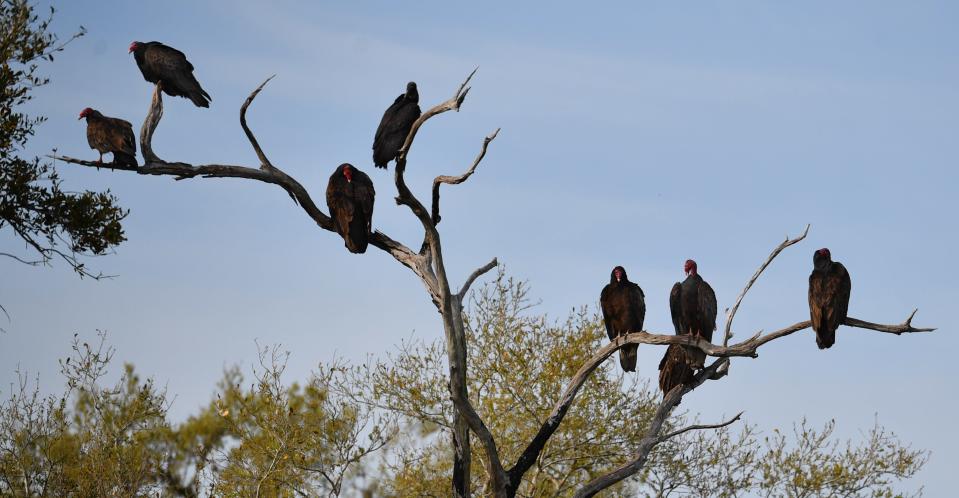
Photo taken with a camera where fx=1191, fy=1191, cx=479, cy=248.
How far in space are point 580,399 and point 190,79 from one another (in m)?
8.74

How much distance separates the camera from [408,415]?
60.2 ft

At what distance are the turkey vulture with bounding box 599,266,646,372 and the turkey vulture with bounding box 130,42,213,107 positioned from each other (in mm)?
4755

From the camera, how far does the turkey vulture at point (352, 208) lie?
37.7 feet

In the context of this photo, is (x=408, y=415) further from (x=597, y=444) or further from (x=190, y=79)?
(x=190, y=79)

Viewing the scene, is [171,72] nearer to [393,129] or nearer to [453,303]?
[393,129]

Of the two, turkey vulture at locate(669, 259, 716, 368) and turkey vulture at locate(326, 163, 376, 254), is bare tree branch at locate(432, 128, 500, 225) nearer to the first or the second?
turkey vulture at locate(326, 163, 376, 254)

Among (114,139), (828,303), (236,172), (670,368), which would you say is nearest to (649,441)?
(670,368)

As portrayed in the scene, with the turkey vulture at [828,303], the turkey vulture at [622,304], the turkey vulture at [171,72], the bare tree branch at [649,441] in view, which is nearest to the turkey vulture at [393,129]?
the turkey vulture at [171,72]

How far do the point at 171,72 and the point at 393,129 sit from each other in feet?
7.89

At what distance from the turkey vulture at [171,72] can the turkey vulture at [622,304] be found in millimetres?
4755

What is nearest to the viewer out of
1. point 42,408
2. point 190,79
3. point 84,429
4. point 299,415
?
point 190,79

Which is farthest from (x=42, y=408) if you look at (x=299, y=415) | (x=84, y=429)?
(x=299, y=415)

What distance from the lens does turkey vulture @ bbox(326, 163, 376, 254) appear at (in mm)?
11492

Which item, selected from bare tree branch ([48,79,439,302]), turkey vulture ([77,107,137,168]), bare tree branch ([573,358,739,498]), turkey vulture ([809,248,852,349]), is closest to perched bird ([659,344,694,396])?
bare tree branch ([573,358,739,498])
